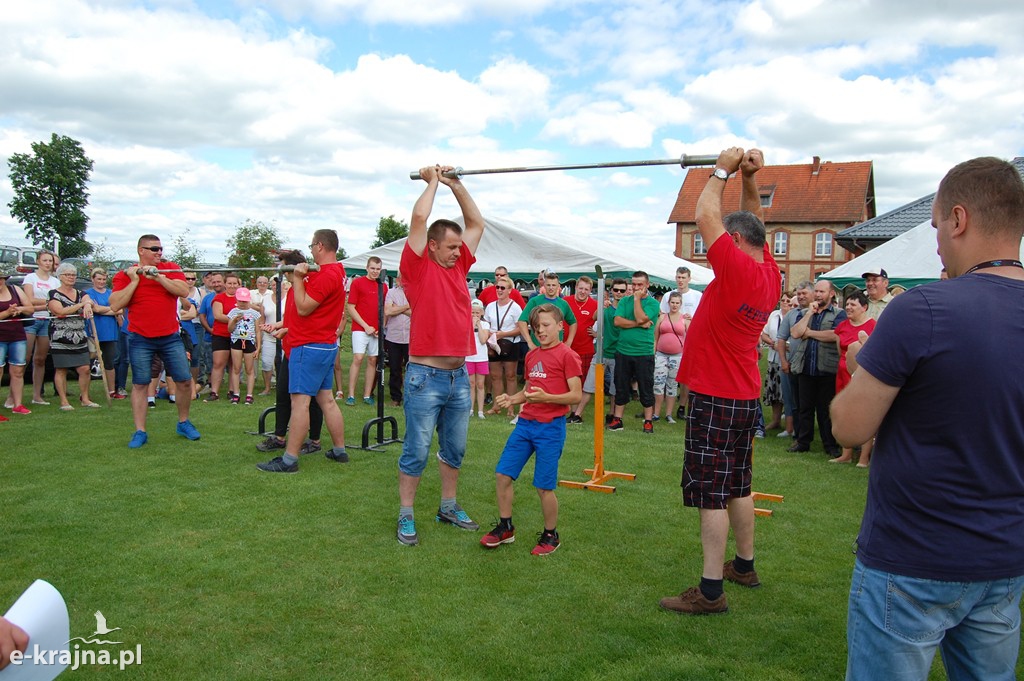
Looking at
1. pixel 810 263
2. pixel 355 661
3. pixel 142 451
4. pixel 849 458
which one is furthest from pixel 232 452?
pixel 810 263

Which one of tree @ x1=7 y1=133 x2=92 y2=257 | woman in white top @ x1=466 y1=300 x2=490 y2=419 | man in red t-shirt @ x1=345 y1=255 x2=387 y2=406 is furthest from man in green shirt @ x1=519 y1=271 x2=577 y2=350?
tree @ x1=7 y1=133 x2=92 y2=257

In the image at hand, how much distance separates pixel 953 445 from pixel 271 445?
682 cm

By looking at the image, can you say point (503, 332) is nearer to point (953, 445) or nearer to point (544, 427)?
point (544, 427)

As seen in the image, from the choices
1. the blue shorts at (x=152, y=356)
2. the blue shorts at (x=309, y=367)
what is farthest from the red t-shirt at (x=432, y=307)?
the blue shorts at (x=152, y=356)

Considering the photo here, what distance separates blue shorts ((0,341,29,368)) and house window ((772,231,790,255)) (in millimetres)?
50790

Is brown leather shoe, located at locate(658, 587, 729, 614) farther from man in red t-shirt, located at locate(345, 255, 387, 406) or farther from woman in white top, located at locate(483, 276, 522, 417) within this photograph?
man in red t-shirt, located at locate(345, 255, 387, 406)

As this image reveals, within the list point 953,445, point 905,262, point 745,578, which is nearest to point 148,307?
point 745,578

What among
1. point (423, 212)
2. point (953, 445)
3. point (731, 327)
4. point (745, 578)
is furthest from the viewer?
point (423, 212)

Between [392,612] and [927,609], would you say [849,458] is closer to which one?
[392,612]

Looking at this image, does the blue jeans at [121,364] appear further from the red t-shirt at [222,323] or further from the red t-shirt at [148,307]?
the red t-shirt at [148,307]

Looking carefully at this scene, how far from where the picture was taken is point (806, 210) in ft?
170

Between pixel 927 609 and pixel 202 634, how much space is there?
3249 millimetres

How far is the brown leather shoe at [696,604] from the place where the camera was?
12.9 feet

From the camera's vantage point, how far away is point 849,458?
8242 mm
